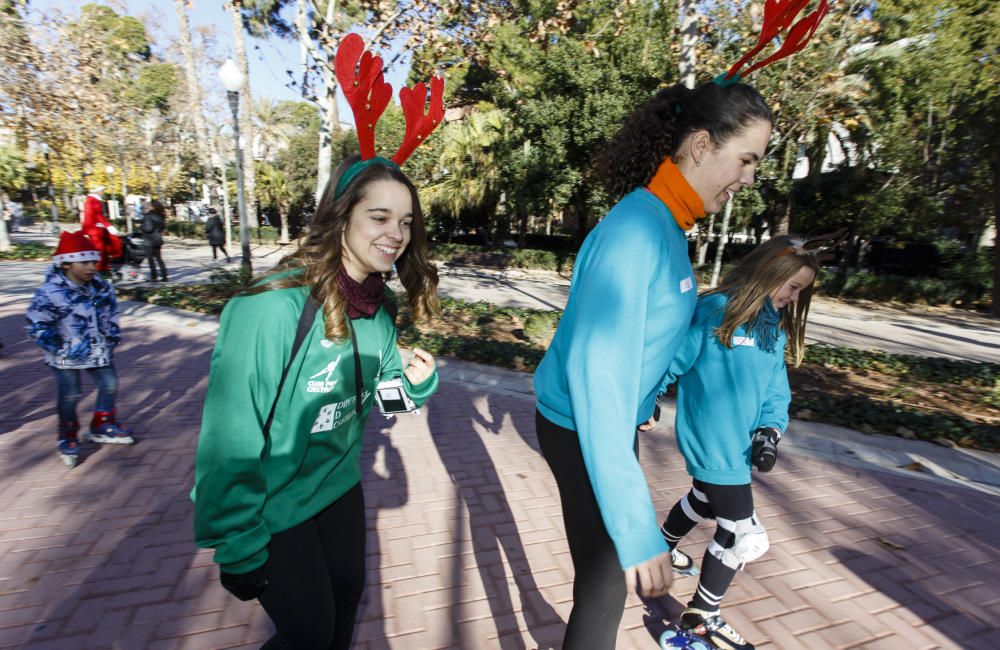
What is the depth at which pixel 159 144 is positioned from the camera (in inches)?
1165

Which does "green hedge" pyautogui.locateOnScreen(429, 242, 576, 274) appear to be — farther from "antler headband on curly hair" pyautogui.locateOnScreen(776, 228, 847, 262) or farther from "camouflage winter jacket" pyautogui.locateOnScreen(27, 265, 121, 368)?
"antler headband on curly hair" pyautogui.locateOnScreen(776, 228, 847, 262)

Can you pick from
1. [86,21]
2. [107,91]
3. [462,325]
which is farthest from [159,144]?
[462,325]

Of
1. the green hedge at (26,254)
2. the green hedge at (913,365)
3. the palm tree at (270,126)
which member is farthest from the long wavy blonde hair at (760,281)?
the palm tree at (270,126)

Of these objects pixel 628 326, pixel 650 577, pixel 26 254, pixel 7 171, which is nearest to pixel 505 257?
pixel 26 254

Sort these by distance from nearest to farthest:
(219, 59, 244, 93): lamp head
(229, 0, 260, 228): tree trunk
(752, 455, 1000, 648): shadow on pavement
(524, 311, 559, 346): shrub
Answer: (752, 455, 1000, 648): shadow on pavement
(524, 311, 559, 346): shrub
(219, 59, 244, 93): lamp head
(229, 0, 260, 228): tree trunk

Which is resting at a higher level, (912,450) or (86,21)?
(86,21)

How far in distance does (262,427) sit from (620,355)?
928mm

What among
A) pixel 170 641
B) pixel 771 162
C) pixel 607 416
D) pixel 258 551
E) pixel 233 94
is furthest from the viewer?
pixel 771 162

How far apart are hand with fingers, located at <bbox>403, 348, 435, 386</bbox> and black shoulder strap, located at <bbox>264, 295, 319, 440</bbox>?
1.76ft

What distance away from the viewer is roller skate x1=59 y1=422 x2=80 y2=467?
3828 mm

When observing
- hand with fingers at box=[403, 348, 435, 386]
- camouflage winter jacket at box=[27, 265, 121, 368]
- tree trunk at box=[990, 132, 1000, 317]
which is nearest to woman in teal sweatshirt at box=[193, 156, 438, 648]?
hand with fingers at box=[403, 348, 435, 386]

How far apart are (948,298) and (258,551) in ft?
71.2

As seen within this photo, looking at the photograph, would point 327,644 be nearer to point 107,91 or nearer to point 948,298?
point 948,298

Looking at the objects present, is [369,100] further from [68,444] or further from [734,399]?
[68,444]
